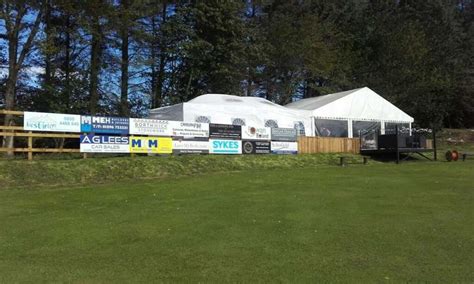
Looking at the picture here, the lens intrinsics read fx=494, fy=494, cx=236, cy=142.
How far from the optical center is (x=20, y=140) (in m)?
30.8

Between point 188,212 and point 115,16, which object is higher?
point 115,16

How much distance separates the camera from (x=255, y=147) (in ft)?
84.9

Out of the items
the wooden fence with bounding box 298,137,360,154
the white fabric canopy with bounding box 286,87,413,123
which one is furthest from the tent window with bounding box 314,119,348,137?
the wooden fence with bounding box 298,137,360,154

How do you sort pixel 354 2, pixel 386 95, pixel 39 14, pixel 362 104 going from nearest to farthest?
1. pixel 39 14
2. pixel 362 104
3. pixel 386 95
4. pixel 354 2

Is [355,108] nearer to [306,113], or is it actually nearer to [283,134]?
[306,113]

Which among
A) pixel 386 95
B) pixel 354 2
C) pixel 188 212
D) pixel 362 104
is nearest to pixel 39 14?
pixel 362 104

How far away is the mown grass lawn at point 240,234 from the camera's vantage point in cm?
689

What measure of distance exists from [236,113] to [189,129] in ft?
19.9

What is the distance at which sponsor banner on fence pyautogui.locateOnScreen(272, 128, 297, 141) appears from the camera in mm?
26812

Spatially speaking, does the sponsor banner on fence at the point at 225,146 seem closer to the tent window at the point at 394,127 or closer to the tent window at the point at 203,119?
the tent window at the point at 203,119

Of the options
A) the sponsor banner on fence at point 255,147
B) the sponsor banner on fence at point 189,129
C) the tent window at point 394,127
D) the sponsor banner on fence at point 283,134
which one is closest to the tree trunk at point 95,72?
the sponsor banner on fence at point 189,129

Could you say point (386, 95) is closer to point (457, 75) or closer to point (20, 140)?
point (457, 75)

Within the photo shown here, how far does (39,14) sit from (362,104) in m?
21.6

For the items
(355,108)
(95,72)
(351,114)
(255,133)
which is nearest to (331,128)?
(351,114)
